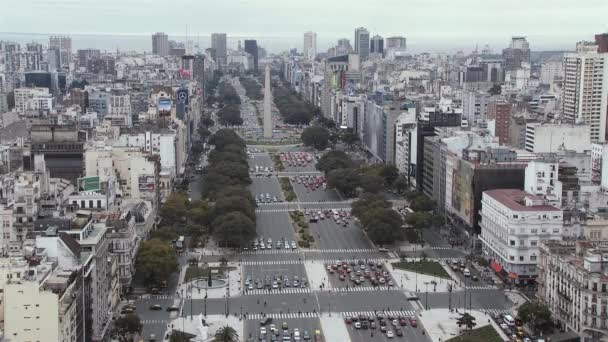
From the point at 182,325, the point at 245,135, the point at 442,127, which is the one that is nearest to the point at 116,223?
the point at 182,325

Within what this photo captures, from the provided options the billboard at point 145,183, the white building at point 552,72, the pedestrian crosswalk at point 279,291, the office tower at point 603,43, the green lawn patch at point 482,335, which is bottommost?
the pedestrian crosswalk at point 279,291

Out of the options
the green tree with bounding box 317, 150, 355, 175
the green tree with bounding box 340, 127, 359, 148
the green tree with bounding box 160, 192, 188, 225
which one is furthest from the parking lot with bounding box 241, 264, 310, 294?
the green tree with bounding box 340, 127, 359, 148

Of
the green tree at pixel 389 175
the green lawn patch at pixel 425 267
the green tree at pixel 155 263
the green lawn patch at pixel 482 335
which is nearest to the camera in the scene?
the green lawn patch at pixel 482 335

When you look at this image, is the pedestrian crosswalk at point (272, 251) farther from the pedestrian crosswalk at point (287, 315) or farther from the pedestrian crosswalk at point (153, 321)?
the pedestrian crosswalk at point (153, 321)

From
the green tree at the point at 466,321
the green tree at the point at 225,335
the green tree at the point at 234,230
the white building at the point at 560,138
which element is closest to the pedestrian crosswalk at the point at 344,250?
the green tree at the point at 234,230

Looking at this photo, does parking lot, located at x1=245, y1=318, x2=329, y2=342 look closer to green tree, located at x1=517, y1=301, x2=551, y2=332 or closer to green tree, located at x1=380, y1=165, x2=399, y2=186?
green tree, located at x1=517, y1=301, x2=551, y2=332

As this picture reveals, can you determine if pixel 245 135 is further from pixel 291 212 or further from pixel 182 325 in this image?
pixel 182 325
